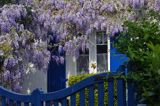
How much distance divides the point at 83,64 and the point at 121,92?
243 inches

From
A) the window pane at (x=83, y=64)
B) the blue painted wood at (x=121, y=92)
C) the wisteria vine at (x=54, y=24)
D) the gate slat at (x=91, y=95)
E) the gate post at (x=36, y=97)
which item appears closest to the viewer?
the blue painted wood at (x=121, y=92)

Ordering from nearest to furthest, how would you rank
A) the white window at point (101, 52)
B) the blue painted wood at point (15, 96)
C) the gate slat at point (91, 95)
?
1. the gate slat at point (91, 95)
2. the blue painted wood at point (15, 96)
3. the white window at point (101, 52)

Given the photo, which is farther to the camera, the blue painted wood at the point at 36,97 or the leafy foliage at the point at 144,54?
the blue painted wood at the point at 36,97

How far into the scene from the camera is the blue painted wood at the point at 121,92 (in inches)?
232

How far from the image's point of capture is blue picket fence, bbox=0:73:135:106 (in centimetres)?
590

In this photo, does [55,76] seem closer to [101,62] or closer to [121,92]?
[101,62]

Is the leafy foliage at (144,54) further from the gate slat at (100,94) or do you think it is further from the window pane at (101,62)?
the window pane at (101,62)

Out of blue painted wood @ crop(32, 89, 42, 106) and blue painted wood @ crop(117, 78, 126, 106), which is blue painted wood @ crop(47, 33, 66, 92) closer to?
blue painted wood @ crop(32, 89, 42, 106)

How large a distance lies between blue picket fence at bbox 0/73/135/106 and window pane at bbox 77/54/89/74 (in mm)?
5079

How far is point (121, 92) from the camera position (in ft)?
19.4

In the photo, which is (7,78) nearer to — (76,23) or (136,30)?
(76,23)

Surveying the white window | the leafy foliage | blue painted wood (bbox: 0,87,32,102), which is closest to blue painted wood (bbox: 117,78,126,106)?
the leafy foliage

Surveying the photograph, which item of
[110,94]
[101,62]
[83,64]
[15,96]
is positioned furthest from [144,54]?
[83,64]


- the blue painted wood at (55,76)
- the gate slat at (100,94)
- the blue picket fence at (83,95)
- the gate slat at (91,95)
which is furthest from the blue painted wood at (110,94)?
the blue painted wood at (55,76)
